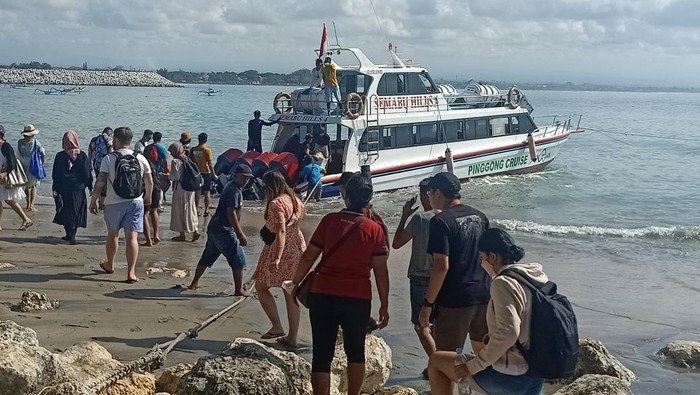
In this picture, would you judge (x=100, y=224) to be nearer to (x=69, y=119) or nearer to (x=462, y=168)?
(x=462, y=168)

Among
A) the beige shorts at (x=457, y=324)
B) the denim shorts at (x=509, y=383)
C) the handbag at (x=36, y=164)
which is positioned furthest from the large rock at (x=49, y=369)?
the handbag at (x=36, y=164)

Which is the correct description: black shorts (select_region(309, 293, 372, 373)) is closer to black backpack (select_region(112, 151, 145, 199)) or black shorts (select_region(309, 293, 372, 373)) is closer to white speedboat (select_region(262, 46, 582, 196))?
black backpack (select_region(112, 151, 145, 199))

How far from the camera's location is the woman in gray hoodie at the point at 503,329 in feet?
13.8

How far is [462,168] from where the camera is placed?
20719 millimetres

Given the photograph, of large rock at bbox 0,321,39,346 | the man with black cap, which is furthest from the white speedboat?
large rock at bbox 0,321,39,346

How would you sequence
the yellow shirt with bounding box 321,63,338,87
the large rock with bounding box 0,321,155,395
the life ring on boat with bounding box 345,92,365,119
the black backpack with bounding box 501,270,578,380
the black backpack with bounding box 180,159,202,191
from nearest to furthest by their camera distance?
1. the black backpack with bounding box 501,270,578,380
2. the large rock with bounding box 0,321,155,395
3. the black backpack with bounding box 180,159,202,191
4. the life ring on boat with bounding box 345,92,365,119
5. the yellow shirt with bounding box 321,63,338,87

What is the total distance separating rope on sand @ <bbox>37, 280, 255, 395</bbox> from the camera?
15.1 feet

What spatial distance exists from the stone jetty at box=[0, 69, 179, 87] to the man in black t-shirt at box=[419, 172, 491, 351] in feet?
431

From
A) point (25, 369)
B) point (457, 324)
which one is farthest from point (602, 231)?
point (25, 369)

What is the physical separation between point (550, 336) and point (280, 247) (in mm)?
3129

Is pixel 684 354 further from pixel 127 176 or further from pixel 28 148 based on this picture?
pixel 28 148

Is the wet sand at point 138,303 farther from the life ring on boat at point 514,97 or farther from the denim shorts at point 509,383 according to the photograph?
the life ring on boat at point 514,97

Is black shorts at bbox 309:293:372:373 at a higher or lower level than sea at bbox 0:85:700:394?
higher

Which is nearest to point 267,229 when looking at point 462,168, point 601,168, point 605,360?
point 605,360
